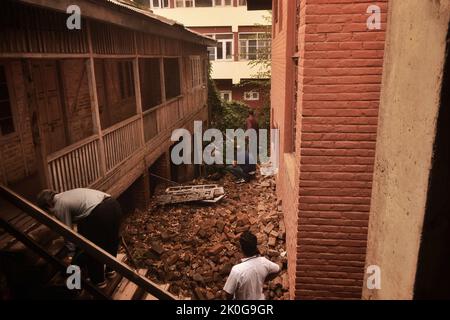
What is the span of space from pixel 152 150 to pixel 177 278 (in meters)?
4.71

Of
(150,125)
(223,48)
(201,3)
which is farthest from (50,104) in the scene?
(201,3)

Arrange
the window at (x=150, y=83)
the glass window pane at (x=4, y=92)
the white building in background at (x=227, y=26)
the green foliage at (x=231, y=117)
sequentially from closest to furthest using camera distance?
the glass window pane at (x=4, y=92) < the window at (x=150, y=83) < the green foliage at (x=231, y=117) < the white building in background at (x=227, y=26)

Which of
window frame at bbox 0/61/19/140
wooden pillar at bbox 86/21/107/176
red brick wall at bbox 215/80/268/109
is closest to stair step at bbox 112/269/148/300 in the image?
wooden pillar at bbox 86/21/107/176

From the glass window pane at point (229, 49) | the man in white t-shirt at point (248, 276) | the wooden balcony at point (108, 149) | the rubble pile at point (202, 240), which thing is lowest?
the rubble pile at point (202, 240)

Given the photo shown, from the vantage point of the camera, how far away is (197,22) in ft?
85.9

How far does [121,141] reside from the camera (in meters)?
8.44

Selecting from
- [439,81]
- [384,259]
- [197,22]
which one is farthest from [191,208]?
[197,22]

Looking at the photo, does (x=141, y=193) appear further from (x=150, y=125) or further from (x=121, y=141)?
(x=121, y=141)

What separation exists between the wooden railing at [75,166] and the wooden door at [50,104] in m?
2.49

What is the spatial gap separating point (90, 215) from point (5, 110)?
4885 mm

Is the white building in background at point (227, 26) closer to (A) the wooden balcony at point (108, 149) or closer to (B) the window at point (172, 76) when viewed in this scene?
(B) the window at point (172, 76)

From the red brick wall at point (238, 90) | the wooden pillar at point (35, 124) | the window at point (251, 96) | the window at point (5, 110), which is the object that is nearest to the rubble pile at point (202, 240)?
the wooden pillar at point (35, 124)

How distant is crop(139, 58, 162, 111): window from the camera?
1527 cm

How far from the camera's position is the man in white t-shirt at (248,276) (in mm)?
3900
